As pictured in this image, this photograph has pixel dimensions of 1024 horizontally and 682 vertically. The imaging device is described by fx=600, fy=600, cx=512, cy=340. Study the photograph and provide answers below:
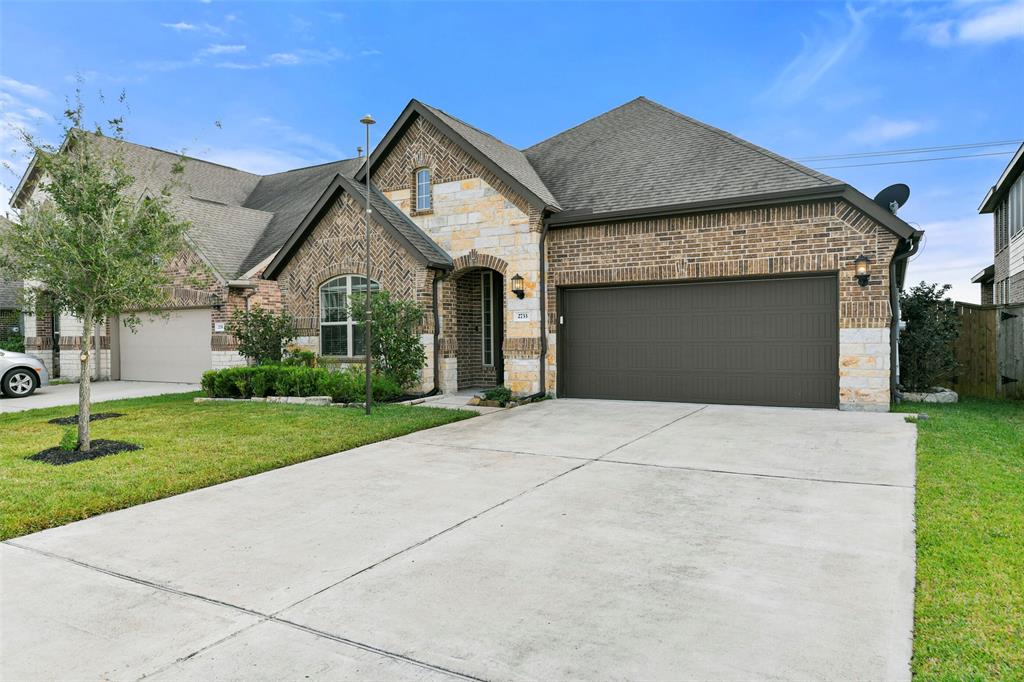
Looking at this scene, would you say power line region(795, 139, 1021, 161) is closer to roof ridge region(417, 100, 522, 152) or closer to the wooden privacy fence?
the wooden privacy fence

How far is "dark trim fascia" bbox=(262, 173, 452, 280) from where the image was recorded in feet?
42.5

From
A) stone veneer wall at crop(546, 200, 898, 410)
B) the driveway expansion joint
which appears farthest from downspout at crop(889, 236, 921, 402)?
the driveway expansion joint

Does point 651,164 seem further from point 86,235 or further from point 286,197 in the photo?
point 286,197

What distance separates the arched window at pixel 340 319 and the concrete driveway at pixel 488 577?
7641mm

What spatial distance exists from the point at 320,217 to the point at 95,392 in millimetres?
7485

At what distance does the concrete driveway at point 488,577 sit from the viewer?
9.15ft

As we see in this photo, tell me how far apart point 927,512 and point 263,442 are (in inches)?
293

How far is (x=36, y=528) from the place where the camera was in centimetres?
482

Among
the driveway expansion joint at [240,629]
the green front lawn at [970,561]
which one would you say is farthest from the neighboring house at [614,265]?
the driveway expansion joint at [240,629]

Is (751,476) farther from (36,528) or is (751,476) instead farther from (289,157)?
(289,157)

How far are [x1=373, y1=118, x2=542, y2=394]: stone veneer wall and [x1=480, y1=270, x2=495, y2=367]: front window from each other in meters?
0.64

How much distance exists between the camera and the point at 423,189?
1421 cm

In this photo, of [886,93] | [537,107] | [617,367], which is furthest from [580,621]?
[537,107]

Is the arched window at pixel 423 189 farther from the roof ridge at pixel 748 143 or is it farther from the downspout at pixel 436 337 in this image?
the roof ridge at pixel 748 143
